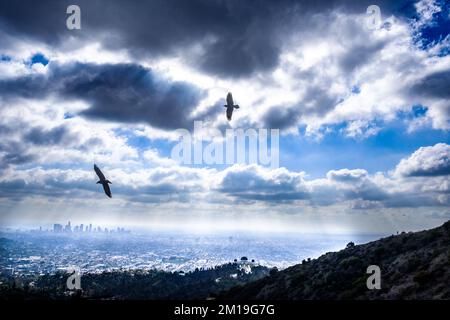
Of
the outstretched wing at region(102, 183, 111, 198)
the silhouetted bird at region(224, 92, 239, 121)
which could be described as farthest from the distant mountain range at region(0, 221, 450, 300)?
the silhouetted bird at region(224, 92, 239, 121)

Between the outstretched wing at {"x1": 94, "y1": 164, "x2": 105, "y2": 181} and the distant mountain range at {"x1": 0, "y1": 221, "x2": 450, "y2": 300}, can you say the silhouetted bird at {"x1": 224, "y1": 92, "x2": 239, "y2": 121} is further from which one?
the distant mountain range at {"x1": 0, "y1": 221, "x2": 450, "y2": 300}

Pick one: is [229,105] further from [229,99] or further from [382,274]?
[382,274]

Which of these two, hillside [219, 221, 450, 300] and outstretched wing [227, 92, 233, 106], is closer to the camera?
outstretched wing [227, 92, 233, 106]

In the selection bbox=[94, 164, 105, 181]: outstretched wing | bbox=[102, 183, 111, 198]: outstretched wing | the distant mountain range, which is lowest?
the distant mountain range

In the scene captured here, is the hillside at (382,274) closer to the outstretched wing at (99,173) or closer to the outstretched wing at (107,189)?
the outstretched wing at (107,189)

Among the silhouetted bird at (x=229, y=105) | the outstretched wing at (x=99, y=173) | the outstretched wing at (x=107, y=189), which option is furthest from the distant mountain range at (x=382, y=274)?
the silhouetted bird at (x=229, y=105)
